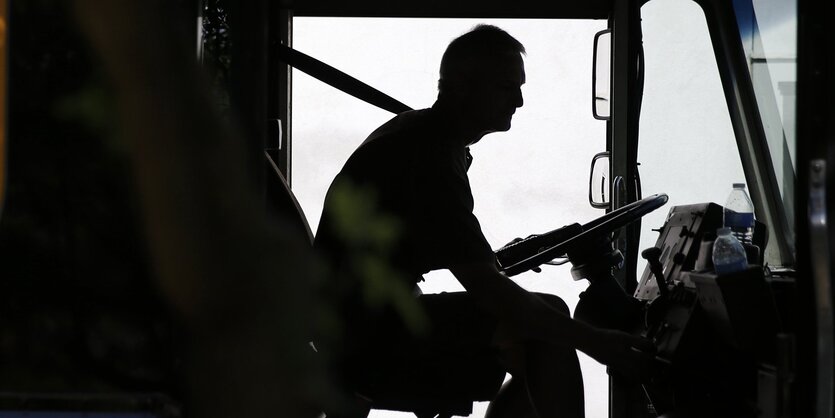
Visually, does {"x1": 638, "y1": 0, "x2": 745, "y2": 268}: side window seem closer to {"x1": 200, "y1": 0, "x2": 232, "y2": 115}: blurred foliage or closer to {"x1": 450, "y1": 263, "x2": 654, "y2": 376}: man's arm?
{"x1": 450, "y1": 263, "x2": 654, "y2": 376}: man's arm

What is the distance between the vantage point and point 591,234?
211cm

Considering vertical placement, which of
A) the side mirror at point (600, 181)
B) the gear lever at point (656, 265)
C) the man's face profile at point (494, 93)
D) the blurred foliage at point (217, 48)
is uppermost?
the man's face profile at point (494, 93)

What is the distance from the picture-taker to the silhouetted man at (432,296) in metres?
1.83

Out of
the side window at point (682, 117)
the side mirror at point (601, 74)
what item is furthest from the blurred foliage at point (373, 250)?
the side window at point (682, 117)

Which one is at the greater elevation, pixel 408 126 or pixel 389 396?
pixel 408 126

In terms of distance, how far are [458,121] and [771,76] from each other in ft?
3.26

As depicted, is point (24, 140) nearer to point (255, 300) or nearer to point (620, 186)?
point (255, 300)

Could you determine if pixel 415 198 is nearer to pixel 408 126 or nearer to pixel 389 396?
pixel 408 126

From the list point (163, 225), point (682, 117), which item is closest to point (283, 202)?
point (163, 225)

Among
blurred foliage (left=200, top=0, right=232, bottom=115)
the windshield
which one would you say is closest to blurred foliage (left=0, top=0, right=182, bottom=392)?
blurred foliage (left=200, top=0, right=232, bottom=115)

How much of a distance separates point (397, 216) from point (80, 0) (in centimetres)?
110

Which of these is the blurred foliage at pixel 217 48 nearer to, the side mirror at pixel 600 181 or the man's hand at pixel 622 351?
the man's hand at pixel 622 351

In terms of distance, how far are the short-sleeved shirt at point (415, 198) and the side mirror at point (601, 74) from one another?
0.62m

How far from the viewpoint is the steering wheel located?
2092 mm
